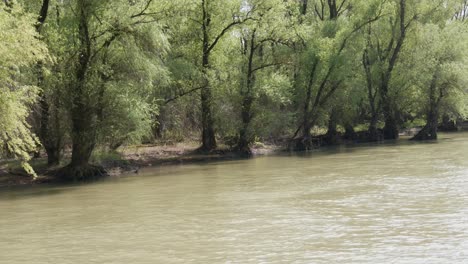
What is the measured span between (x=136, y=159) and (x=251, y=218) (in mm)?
20057

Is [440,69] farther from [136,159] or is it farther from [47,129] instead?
[47,129]

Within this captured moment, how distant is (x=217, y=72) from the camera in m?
38.9

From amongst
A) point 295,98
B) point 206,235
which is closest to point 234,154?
point 295,98

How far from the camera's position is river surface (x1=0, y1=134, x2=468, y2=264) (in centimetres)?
1121

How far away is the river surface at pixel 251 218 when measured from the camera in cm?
1121

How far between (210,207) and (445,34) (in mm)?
36093

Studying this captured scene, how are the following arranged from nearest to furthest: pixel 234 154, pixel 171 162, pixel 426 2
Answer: pixel 171 162, pixel 234 154, pixel 426 2

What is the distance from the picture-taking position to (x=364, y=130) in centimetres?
5062

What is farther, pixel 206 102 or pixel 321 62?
pixel 321 62

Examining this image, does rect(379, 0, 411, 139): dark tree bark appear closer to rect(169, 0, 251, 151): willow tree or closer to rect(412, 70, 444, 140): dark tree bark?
rect(412, 70, 444, 140): dark tree bark

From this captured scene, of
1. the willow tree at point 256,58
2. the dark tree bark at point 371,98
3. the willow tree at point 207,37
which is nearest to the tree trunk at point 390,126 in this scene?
the dark tree bark at point 371,98

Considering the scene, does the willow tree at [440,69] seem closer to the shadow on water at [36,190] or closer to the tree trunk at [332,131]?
the tree trunk at [332,131]

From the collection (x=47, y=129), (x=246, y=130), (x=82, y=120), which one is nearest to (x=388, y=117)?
(x=246, y=130)

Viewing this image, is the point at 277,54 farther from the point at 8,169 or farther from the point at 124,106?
the point at 8,169
